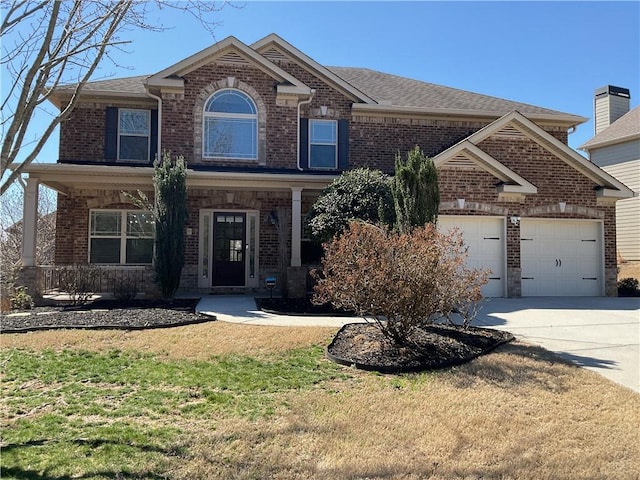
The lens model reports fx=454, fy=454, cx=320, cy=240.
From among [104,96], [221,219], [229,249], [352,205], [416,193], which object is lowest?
[229,249]

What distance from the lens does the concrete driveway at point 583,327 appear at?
20.8ft

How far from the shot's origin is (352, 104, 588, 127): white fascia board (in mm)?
15164

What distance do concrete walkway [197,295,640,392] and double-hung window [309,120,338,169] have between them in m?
5.31

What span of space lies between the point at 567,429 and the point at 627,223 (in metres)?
21.0

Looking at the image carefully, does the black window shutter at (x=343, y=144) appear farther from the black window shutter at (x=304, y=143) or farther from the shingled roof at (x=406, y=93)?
the shingled roof at (x=406, y=93)

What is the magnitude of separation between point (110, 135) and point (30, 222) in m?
3.97

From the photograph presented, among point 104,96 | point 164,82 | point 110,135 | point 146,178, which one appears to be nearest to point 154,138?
point 110,135

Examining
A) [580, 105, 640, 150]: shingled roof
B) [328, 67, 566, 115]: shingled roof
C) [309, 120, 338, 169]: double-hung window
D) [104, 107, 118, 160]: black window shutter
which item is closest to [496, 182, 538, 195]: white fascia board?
[328, 67, 566, 115]: shingled roof

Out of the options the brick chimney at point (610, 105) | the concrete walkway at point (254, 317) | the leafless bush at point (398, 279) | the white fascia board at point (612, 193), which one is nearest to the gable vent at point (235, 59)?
the concrete walkway at point (254, 317)

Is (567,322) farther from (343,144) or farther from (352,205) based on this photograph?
(343,144)

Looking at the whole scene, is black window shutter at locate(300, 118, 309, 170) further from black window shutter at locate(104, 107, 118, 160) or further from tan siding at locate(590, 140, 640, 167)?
tan siding at locate(590, 140, 640, 167)

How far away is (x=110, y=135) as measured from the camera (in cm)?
1416

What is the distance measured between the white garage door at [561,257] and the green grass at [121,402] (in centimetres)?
889

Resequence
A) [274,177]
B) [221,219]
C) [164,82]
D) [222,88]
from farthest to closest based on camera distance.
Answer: [222,88] → [221,219] → [164,82] → [274,177]
